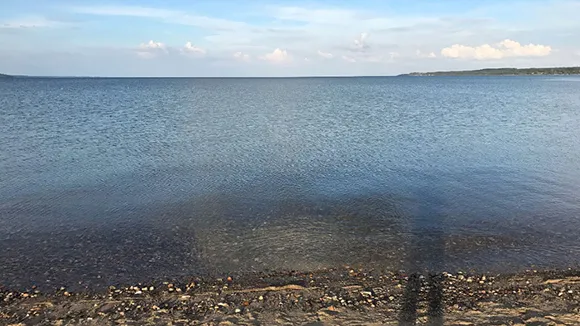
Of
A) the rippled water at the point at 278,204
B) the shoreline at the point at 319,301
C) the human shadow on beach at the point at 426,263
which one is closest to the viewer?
the shoreline at the point at 319,301

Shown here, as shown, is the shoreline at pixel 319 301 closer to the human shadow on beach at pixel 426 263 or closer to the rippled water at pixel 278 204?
the human shadow on beach at pixel 426 263

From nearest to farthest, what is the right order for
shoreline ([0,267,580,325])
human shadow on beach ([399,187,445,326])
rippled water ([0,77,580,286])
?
shoreline ([0,267,580,325]) → human shadow on beach ([399,187,445,326]) → rippled water ([0,77,580,286])

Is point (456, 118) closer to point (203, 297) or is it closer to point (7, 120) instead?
point (203, 297)

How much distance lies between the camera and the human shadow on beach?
396 inches

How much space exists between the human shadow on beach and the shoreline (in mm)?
48

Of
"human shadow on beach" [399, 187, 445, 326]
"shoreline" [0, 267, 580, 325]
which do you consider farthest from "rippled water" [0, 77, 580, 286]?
"shoreline" [0, 267, 580, 325]

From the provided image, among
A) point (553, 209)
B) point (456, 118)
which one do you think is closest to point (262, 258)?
point (553, 209)

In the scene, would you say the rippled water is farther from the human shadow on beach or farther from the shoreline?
the shoreline

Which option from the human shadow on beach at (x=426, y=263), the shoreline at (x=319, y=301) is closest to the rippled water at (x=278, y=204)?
the human shadow on beach at (x=426, y=263)

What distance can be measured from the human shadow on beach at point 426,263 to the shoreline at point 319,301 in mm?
48

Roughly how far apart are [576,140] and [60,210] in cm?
3887

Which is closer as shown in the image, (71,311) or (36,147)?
(71,311)

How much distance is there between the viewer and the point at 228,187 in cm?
2186

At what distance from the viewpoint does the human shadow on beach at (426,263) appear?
10.0 metres
